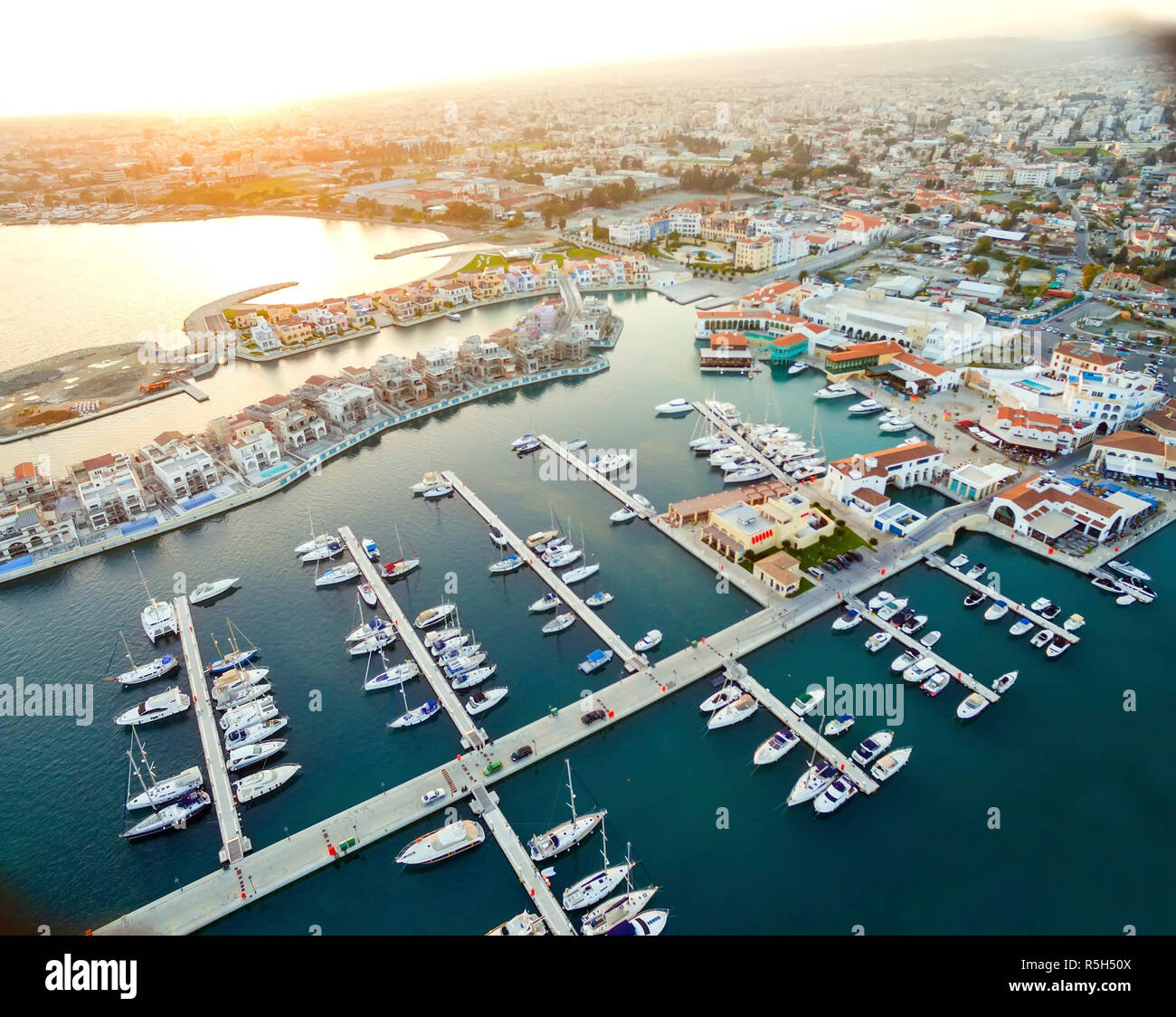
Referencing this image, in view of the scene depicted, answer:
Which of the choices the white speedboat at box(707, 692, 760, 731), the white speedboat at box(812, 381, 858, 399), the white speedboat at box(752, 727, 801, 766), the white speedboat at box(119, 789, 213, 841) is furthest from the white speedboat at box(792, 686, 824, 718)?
the white speedboat at box(812, 381, 858, 399)

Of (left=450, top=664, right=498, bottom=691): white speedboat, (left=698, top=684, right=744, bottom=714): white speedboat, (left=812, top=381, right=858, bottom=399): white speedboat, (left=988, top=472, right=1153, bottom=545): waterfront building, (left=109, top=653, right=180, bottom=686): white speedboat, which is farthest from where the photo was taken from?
(left=812, top=381, right=858, bottom=399): white speedboat

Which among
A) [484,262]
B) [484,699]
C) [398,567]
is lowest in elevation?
[484,699]

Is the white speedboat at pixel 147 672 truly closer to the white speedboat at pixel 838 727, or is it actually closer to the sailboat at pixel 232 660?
the sailboat at pixel 232 660

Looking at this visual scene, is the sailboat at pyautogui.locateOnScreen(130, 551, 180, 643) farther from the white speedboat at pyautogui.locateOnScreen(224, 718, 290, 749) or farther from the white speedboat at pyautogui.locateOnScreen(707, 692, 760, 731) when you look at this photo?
the white speedboat at pyautogui.locateOnScreen(707, 692, 760, 731)

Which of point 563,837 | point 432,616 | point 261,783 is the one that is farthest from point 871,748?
point 261,783

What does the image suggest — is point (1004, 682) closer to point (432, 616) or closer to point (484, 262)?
point (432, 616)
